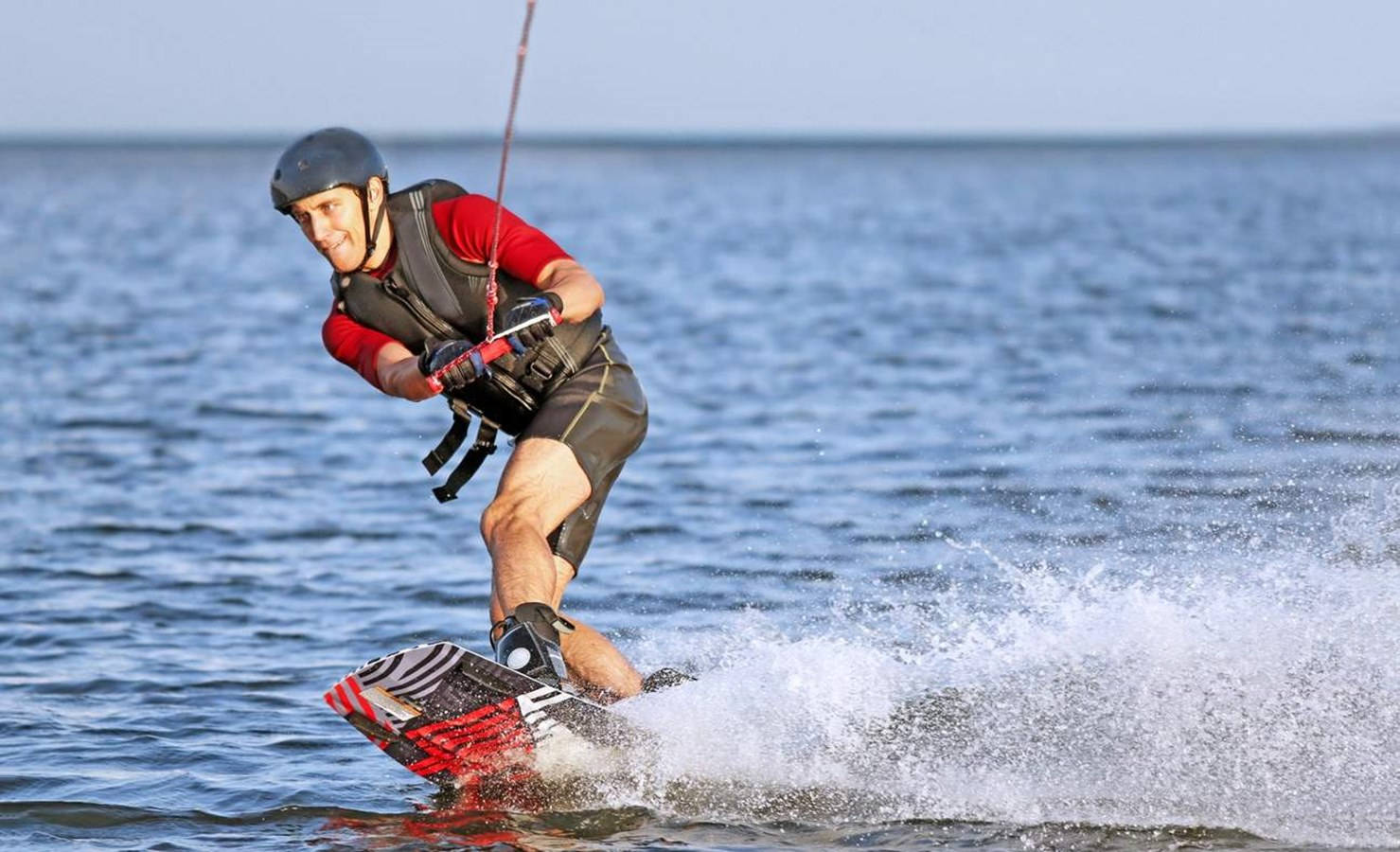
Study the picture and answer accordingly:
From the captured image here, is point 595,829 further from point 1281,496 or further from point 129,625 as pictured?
point 1281,496

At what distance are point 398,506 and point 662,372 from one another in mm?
8060

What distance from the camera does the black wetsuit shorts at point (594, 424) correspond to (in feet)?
23.2

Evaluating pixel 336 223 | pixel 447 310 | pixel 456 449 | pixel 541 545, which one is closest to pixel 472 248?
pixel 447 310

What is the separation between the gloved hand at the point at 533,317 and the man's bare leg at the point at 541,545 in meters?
0.54

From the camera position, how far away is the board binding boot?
254 inches

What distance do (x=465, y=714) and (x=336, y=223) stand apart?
1822mm

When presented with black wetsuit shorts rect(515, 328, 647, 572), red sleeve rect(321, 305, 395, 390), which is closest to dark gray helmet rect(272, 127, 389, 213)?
red sleeve rect(321, 305, 395, 390)

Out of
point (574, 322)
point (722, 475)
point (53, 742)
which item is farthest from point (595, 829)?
point (722, 475)

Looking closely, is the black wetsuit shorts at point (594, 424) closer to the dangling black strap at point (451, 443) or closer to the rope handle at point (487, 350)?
the dangling black strap at point (451, 443)

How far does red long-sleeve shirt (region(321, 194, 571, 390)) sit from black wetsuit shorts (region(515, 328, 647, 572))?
496 millimetres

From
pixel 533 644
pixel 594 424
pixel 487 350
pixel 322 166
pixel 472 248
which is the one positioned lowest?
pixel 533 644

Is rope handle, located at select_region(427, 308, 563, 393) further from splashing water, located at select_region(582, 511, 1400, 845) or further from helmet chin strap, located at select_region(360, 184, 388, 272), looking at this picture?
splashing water, located at select_region(582, 511, 1400, 845)

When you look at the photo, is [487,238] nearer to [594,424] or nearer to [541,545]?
[594,424]

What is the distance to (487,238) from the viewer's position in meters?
6.96
